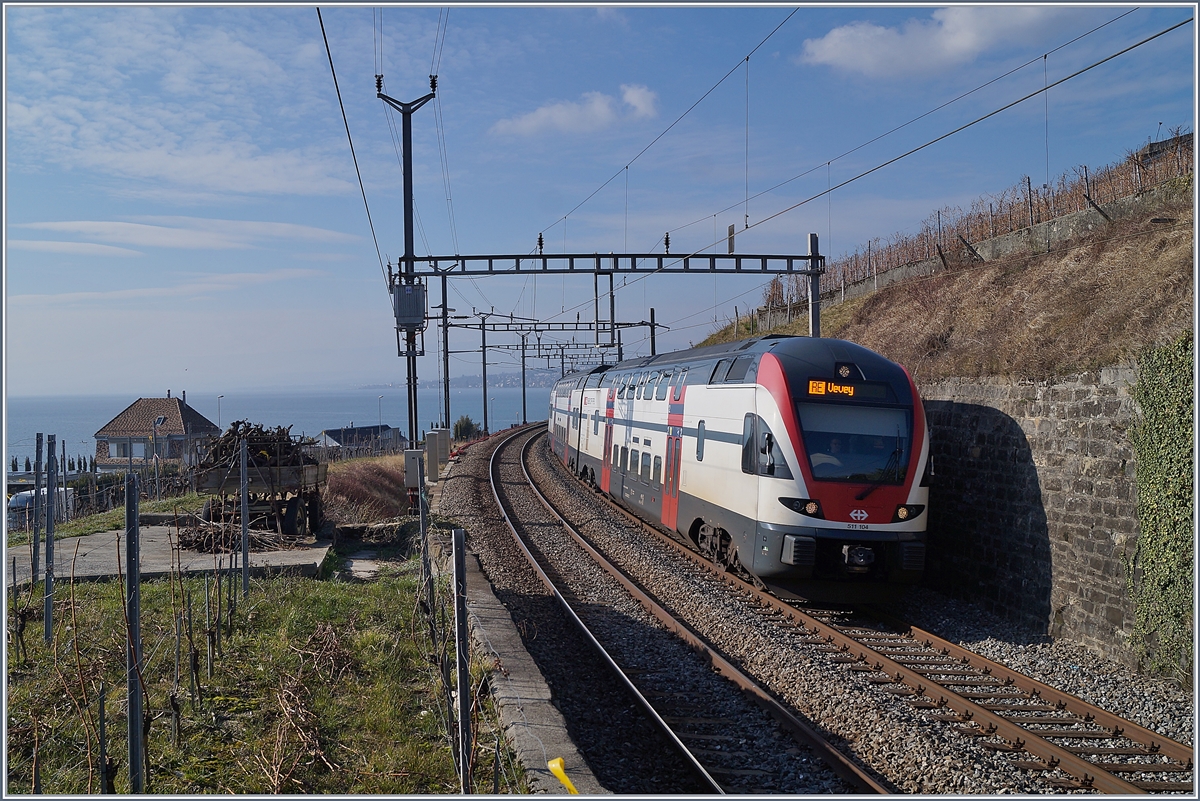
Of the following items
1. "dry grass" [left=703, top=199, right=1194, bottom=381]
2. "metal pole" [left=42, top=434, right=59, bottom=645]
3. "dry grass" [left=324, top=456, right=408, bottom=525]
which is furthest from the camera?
"dry grass" [left=324, top=456, right=408, bottom=525]

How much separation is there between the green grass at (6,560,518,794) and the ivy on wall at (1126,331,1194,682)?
6.52m

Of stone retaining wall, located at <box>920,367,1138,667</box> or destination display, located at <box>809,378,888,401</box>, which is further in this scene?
destination display, located at <box>809,378,888,401</box>

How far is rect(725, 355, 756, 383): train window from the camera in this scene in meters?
11.6

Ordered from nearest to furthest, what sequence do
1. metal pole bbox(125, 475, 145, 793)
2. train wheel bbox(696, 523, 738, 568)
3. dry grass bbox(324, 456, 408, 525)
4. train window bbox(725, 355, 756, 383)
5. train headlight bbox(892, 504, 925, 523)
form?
metal pole bbox(125, 475, 145, 793) → train headlight bbox(892, 504, 925, 523) → train window bbox(725, 355, 756, 383) → train wheel bbox(696, 523, 738, 568) → dry grass bbox(324, 456, 408, 525)

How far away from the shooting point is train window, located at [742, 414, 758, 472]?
10.8m

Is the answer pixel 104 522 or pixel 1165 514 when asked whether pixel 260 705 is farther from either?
pixel 104 522

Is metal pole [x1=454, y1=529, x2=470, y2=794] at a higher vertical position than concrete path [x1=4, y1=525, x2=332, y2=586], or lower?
higher

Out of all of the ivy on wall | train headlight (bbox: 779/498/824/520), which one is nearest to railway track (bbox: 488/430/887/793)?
train headlight (bbox: 779/498/824/520)

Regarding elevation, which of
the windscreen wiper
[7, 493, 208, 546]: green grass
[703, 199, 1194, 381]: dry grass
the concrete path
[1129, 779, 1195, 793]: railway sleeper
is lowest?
[1129, 779, 1195, 793]: railway sleeper

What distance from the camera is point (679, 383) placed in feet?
Answer: 48.2

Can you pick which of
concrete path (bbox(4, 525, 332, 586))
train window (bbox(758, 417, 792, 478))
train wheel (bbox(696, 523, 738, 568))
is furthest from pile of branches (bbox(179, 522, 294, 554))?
train window (bbox(758, 417, 792, 478))

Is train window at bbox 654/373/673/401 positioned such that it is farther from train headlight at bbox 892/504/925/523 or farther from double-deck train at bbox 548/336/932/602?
train headlight at bbox 892/504/925/523

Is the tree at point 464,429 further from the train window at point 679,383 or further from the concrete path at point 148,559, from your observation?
the train window at point 679,383

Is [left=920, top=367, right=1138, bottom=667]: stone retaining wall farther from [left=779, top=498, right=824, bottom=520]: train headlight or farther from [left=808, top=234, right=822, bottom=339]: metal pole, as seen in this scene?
[left=808, top=234, right=822, bottom=339]: metal pole
